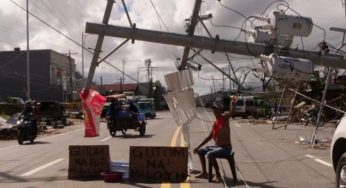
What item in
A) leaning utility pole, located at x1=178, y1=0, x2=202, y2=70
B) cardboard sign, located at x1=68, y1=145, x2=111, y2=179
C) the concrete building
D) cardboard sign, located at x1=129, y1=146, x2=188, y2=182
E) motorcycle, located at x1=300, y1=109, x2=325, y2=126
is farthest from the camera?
the concrete building

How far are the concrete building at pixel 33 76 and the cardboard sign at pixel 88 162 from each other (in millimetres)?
77043

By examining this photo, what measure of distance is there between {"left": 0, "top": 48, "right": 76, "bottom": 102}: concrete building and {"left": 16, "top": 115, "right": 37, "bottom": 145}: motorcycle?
64215 mm

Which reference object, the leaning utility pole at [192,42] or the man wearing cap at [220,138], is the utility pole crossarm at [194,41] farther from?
the man wearing cap at [220,138]

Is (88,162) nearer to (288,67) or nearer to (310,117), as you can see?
(288,67)

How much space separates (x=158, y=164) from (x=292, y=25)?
5993mm

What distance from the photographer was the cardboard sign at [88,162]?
1288 centimetres

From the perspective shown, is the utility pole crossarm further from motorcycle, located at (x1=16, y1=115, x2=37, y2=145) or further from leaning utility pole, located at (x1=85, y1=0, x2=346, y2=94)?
motorcycle, located at (x1=16, y1=115, x2=37, y2=145)

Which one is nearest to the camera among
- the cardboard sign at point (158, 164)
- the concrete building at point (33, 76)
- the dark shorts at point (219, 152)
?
the dark shorts at point (219, 152)

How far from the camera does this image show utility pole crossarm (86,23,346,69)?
53.2ft

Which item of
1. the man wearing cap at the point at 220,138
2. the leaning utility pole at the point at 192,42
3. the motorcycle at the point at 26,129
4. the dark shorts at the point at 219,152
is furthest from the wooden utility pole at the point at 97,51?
the motorcycle at the point at 26,129

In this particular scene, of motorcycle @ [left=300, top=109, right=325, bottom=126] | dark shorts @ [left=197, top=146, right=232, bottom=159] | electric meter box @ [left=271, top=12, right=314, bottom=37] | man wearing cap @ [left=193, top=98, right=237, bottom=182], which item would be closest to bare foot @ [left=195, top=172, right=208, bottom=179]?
man wearing cap @ [left=193, top=98, right=237, bottom=182]

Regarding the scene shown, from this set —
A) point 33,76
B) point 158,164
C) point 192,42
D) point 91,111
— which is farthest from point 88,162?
point 33,76

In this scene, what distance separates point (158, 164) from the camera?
1238 cm

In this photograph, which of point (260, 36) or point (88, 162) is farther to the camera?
point (260, 36)
